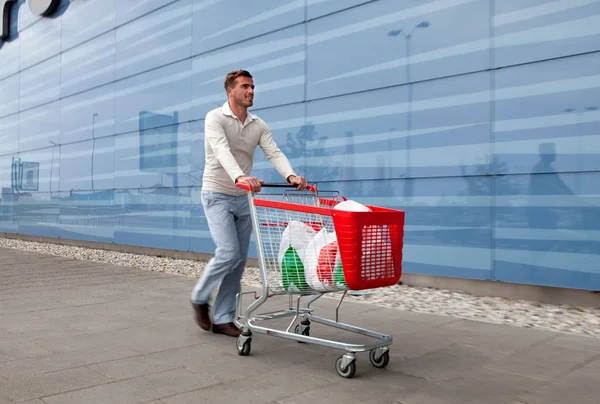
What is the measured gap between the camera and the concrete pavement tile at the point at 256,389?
9.52 ft

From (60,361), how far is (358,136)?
207 inches

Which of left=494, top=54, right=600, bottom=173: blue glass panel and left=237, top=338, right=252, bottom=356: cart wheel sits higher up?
left=494, top=54, right=600, bottom=173: blue glass panel

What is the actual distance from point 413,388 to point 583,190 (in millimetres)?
3745

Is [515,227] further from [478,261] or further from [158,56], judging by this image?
[158,56]

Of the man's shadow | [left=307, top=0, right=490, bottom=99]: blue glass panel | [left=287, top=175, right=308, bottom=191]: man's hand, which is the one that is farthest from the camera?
[left=307, top=0, right=490, bottom=99]: blue glass panel

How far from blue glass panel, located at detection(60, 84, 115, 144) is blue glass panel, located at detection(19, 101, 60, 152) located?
1.54 feet

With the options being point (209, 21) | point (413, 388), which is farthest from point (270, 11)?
point (413, 388)

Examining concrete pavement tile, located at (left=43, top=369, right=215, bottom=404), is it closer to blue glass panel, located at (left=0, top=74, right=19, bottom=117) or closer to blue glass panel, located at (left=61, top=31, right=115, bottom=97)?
blue glass panel, located at (left=61, top=31, right=115, bottom=97)

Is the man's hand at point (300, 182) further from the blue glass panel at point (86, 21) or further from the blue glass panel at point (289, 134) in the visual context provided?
the blue glass panel at point (86, 21)

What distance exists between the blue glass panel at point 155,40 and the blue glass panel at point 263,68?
72cm

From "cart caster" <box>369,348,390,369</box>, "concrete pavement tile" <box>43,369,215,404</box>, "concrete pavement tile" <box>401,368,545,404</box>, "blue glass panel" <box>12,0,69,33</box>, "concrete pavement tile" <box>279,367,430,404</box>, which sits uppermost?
"blue glass panel" <box>12,0,69,33</box>

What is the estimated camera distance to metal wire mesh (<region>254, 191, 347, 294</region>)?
3346 mm

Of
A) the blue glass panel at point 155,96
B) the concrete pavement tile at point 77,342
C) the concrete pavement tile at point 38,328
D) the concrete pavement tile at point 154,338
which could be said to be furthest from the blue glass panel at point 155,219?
the concrete pavement tile at point 77,342

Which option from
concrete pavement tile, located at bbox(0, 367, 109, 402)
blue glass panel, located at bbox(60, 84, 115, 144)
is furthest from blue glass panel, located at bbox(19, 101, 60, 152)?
concrete pavement tile, located at bbox(0, 367, 109, 402)
